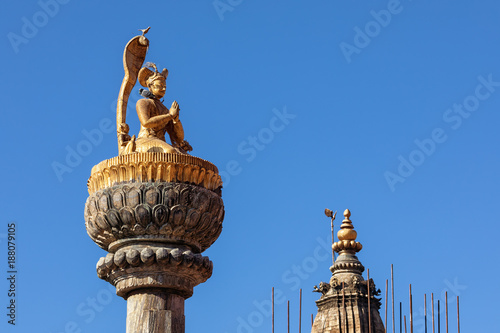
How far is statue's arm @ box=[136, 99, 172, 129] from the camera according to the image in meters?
18.0

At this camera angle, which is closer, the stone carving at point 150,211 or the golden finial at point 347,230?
the stone carving at point 150,211

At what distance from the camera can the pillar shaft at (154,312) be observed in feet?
54.2

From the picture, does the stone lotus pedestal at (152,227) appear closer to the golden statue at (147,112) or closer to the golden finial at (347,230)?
the golden statue at (147,112)

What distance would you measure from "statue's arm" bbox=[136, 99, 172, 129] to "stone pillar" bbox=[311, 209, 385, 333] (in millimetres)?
20336

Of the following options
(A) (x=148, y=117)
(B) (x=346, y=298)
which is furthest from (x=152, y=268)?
(B) (x=346, y=298)

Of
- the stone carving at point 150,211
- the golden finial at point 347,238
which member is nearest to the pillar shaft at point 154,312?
the stone carving at point 150,211

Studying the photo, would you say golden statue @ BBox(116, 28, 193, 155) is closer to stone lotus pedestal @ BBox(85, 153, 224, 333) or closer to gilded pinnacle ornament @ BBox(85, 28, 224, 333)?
gilded pinnacle ornament @ BBox(85, 28, 224, 333)

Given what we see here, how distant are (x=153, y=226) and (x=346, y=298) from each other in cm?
2260

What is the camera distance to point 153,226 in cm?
1675

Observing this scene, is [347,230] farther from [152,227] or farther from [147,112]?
[152,227]

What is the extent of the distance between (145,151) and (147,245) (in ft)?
5.10

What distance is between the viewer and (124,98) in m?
18.4

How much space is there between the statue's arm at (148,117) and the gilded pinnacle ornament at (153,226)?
723 mm

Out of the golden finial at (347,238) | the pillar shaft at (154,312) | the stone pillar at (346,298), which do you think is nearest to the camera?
the pillar shaft at (154,312)
